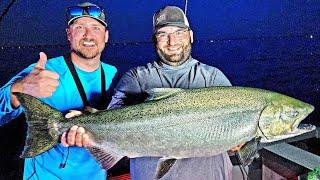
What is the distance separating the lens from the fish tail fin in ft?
12.3

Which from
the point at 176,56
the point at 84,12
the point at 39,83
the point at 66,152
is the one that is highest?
the point at 84,12

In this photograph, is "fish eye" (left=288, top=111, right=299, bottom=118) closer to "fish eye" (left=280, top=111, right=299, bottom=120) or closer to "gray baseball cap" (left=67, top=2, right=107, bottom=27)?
"fish eye" (left=280, top=111, right=299, bottom=120)

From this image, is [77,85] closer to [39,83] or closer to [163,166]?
[39,83]

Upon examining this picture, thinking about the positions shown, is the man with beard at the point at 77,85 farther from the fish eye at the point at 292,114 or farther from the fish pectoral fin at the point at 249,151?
the fish eye at the point at 292,114

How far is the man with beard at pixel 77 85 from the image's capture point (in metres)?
4.39

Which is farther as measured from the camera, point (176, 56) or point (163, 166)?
point (176, 56)

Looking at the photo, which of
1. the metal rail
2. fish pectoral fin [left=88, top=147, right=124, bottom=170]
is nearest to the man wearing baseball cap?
fish pectoral fin [left=88, top=147, right=124, bottom=170]

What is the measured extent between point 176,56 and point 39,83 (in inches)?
54.1

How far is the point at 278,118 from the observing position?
3473 millimetres

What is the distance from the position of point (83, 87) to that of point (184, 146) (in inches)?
64.9

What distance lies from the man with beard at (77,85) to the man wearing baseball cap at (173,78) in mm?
771

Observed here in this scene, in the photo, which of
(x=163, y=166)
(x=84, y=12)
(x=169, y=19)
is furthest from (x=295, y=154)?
(x=84, y=12)

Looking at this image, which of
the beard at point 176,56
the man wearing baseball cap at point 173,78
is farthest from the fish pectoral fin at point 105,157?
the beard at point 176,56

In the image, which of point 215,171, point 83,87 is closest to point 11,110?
point 83,87
